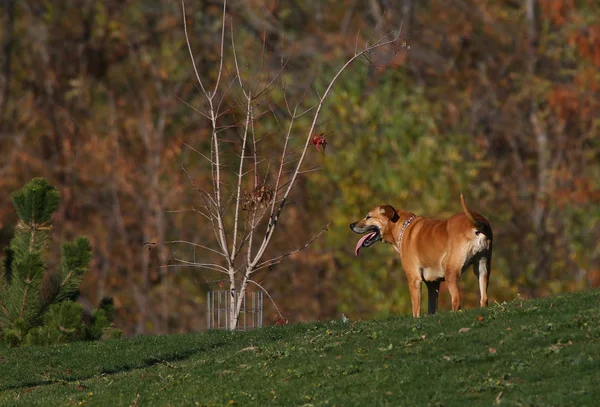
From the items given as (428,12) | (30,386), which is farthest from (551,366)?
(428,12)

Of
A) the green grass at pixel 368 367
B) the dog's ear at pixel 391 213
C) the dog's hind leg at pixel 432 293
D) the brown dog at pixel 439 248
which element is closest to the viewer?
the green grass at pixel 368 367

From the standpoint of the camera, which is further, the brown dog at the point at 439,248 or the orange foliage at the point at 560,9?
the orange foliage at the point at 560,9

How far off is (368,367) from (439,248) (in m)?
4.09

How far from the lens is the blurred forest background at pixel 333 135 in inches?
1265

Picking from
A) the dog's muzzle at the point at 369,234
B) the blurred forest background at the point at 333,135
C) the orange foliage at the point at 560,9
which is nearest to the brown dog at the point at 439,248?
the dog's muzzle at the point at 369,234

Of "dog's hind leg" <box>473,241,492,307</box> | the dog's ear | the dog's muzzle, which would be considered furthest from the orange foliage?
"dog's hind leg" <box>473,241,492,307</box>

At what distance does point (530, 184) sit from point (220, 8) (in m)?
11.2

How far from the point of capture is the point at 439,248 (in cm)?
1656

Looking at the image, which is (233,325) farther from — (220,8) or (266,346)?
(220,8)

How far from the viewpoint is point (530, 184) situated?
33312mm

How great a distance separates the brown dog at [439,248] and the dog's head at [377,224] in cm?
1

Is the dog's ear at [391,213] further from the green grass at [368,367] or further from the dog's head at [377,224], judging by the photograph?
the green grass at [368,367]

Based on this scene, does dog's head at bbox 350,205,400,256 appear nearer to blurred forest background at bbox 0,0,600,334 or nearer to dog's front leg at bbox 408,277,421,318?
dog's front leg at bbox 408,277,421,318

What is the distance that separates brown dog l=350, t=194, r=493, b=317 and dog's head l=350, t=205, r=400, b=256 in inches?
0.5
